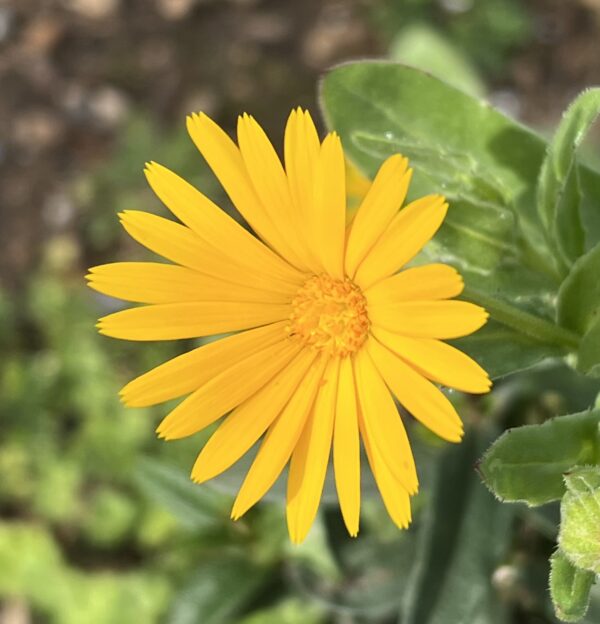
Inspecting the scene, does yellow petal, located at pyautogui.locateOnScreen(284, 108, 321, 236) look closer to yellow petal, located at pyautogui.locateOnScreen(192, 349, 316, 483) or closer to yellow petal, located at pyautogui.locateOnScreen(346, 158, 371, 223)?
yellow petal, located at pyautogui.locateOnScreen(192, 349, 316, 483)

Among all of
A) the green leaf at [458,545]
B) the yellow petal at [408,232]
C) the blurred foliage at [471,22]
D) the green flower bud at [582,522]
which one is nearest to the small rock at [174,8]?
the blurred foliage at [471,22]

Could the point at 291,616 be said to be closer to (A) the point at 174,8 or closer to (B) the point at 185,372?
(B) the point at 185,372

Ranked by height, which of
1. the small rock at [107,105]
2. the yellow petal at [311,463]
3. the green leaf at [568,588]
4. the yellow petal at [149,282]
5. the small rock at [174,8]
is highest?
the small rock at [174,8]

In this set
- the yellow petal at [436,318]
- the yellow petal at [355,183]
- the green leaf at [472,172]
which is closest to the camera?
the yellow petal at [436,318]

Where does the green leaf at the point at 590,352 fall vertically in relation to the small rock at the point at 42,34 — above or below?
below

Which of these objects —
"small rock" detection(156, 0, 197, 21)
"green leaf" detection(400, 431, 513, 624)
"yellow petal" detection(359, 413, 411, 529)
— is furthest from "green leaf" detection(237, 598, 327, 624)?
"small rock" detection(156, 0, 197, 21)

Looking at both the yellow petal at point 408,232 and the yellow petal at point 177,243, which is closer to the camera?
the yellow petal at point 408,232

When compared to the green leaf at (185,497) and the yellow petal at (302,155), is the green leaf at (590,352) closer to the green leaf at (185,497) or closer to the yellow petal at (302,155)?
the yellow petal at (302,155)

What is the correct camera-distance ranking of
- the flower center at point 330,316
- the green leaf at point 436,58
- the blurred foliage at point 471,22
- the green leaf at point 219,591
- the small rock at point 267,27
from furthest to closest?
the small rock at point 267,27
the blurred foliage at point 471,22
the green leaf at point 436,58
the green leaf at point 219,591
the flower center at point 330,316

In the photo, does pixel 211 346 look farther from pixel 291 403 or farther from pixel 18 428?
pixel 18 428
